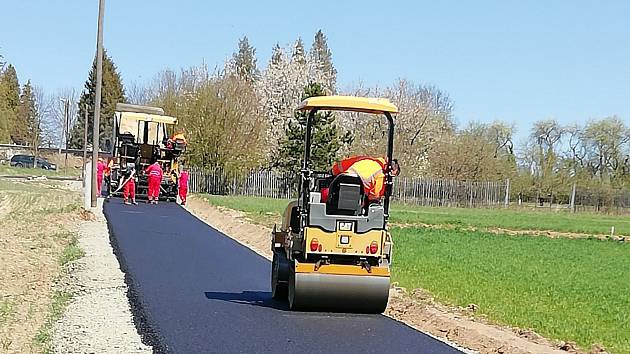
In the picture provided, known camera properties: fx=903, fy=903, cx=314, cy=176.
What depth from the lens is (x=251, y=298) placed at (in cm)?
1229

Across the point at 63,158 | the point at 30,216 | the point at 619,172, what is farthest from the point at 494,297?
the point at 63,158

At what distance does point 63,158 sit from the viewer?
86.2 metres

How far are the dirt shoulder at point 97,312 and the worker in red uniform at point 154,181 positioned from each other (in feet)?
49.8

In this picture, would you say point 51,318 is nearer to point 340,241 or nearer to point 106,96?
point 340,241

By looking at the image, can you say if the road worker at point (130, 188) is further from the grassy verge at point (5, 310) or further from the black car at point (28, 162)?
the black car at point (28, 162)

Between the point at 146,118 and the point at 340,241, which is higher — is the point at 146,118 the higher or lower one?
the higher one

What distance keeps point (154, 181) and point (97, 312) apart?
22.0m

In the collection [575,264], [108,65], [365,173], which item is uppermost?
[108,65]

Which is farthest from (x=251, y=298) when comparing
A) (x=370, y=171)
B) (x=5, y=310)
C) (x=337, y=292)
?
(x=5, y=310)

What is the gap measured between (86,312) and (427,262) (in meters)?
9.96

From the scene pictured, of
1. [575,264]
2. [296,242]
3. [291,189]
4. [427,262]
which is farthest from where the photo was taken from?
[291,189]

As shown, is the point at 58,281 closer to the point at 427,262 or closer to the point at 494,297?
the point at 494,297

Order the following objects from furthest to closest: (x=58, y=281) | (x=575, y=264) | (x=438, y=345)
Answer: (x=575, y=264) → (x=58, y=281) → (x=438, y=345)

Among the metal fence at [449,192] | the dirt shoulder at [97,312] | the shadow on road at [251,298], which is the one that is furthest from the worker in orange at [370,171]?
the metal fence at [449,192]
